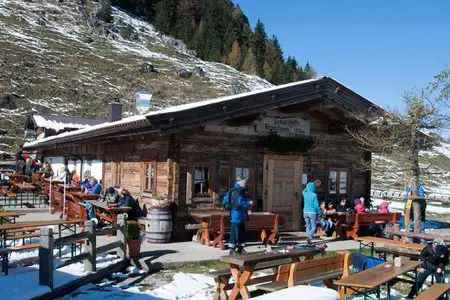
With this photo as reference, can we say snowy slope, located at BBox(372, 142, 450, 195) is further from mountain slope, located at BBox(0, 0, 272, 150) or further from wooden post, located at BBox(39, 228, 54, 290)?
mountain slope, located at BBox(0, 0, 272, 150)

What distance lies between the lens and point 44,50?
74625 mm

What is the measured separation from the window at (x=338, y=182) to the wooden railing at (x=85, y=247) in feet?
25.7

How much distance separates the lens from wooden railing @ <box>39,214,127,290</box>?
7.39 metres

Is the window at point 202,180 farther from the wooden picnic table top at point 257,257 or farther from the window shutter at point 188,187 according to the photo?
the wooden picnic table top at point 257,257

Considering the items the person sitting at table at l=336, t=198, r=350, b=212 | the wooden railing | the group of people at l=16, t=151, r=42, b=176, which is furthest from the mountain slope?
the wooden railing

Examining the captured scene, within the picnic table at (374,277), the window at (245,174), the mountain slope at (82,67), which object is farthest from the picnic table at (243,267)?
the mountain slope at (82,67)

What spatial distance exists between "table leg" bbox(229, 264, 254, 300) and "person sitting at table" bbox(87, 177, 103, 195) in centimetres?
961

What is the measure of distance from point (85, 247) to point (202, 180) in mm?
4807

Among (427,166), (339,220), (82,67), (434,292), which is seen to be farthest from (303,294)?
(82,67)

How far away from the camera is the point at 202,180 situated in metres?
13.2

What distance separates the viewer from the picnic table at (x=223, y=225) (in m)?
11.9

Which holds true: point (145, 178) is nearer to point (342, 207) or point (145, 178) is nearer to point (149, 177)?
point (149, 177)

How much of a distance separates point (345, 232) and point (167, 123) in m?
6.16

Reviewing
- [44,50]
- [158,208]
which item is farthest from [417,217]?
[44,50]
